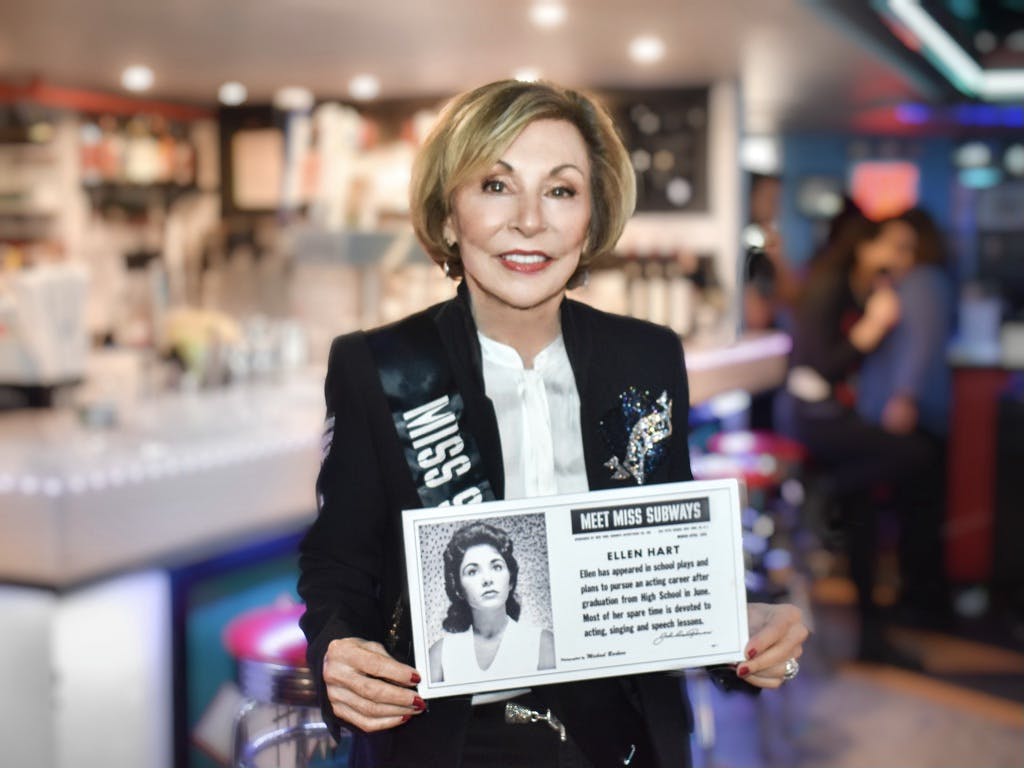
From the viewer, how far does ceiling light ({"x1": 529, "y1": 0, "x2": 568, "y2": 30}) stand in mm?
3955

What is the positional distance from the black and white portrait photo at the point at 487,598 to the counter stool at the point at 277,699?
691mm

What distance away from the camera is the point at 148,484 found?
246 cm

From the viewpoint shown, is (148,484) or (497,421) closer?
(497,421)

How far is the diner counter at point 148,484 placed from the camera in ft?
7.54

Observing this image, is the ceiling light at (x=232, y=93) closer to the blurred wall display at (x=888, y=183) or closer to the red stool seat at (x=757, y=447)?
the red stool seat at (x=757, y=447)

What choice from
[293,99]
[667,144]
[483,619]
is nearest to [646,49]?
[667,144]

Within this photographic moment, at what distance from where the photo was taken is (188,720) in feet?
8.80

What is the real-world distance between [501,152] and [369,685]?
579 mm

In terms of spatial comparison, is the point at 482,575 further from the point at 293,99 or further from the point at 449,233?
the point at 293,99

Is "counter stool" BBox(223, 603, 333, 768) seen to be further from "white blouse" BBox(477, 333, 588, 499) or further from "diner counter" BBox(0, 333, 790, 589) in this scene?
"white blouse" BBox(477, 333, 588, 499)

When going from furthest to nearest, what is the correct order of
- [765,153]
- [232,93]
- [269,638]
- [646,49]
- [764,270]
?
[765,153] → [232,93] → [764,270] → [646,49] → [269,638]

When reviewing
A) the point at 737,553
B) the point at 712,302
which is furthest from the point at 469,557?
the point at 712,302

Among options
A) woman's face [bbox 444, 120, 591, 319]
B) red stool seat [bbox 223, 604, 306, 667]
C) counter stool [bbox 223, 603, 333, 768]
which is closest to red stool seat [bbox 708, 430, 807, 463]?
red stool seat [bbox 223, 604, 306, 667]

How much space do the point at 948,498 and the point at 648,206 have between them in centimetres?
204
